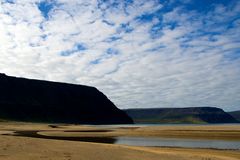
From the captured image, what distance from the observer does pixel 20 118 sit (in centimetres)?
15888

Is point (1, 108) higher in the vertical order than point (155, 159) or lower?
higher

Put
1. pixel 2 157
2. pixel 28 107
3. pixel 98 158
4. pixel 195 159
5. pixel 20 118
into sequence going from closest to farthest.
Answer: pixel 2 157
pixel 98 158
pixel 195 159
pixel 20 118
pixel 28 107

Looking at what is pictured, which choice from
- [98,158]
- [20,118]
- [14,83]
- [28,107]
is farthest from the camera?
[14,83]

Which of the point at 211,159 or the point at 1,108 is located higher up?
the point at 1,108

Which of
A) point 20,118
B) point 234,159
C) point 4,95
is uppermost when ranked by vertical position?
point 4,95

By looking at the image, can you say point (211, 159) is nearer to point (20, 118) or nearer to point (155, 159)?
point (155, 159)

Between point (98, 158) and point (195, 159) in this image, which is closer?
point (98, 158)

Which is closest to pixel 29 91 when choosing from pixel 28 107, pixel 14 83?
pixel 14 83

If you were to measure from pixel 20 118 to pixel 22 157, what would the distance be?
147975mm

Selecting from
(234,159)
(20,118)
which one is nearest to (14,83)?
(20,118)

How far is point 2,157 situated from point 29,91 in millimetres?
184221

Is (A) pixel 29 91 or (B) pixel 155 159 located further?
(A) pixel 29 91

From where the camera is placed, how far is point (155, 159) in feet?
68.0

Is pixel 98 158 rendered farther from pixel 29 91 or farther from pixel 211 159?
pixel 29 91
